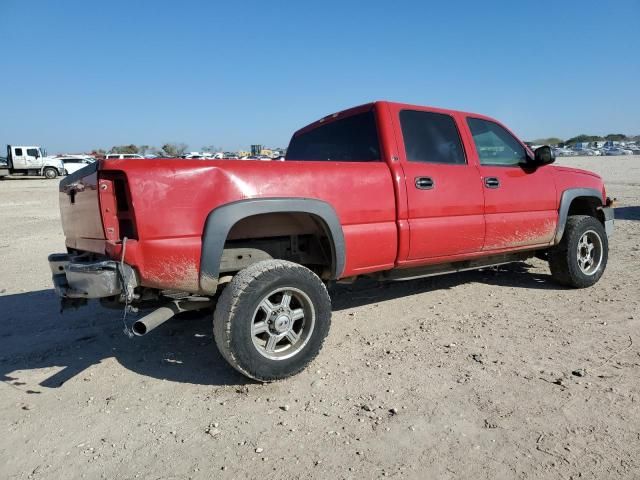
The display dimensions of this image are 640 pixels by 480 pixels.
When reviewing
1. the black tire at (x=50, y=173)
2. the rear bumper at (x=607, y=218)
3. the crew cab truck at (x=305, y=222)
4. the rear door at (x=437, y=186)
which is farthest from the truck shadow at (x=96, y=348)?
the black tire at (x=50, y=173)

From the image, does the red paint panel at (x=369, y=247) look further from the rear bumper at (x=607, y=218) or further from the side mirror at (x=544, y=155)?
the rear bumper at (x=607, y=218)

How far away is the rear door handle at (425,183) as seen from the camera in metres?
3.68

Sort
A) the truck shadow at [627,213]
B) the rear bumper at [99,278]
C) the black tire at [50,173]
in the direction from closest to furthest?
the rear bumper at [99,278] < the truck shadow at [627,213] < the black tire at [50,173]

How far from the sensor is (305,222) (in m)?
3.43

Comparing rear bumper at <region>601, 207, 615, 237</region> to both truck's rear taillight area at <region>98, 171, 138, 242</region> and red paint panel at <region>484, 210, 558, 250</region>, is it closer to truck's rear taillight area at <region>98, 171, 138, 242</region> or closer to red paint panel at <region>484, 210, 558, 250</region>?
red paint panel at <region>484, 210, 558, 250</region>

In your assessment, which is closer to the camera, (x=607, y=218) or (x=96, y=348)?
(x=96, y=348)

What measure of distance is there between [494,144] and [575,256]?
5.14ft

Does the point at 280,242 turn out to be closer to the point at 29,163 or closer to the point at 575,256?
the point at 575,256

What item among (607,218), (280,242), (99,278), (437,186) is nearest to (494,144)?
(437,186)

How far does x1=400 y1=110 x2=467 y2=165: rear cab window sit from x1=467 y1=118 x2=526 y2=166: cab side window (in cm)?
28

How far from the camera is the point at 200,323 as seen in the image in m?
4.26

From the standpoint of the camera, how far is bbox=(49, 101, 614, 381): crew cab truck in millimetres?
2631

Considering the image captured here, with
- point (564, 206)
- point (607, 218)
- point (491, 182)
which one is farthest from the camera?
point (607, 218)

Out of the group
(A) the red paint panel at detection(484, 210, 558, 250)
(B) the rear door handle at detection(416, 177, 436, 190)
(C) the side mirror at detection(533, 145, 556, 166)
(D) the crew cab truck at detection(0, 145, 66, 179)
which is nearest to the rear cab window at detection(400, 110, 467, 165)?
(B) the rear door handle at detection(416, 177, 436, 190)
